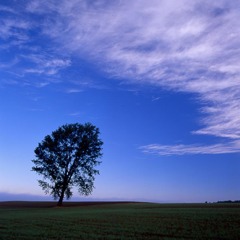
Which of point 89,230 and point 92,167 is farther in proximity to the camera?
point 92,167

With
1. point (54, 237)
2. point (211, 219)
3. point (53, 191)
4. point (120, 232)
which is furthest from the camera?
point (53, 191)

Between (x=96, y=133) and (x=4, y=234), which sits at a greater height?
(x=96, y=133)

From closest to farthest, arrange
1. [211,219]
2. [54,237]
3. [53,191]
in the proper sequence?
1. [54,237]
2. [211,219]
3. [53,191]

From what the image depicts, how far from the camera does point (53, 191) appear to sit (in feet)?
206

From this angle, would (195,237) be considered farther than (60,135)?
No

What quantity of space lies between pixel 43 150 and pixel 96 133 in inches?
421

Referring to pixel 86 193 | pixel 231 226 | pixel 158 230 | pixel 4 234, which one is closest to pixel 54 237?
pixel 4 234

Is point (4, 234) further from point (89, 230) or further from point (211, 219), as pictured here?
point (211, 219)

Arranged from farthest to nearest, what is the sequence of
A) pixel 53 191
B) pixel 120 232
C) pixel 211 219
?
pixel 53 191, pixel 211 219, pixel 120 232

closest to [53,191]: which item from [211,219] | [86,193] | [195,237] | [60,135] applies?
[86,193]

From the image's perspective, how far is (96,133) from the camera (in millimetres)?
65375

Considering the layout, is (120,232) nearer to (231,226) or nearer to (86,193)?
(231,226)

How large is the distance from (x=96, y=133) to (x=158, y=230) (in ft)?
145

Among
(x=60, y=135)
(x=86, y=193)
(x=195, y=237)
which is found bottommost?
(x=195, y=237)
